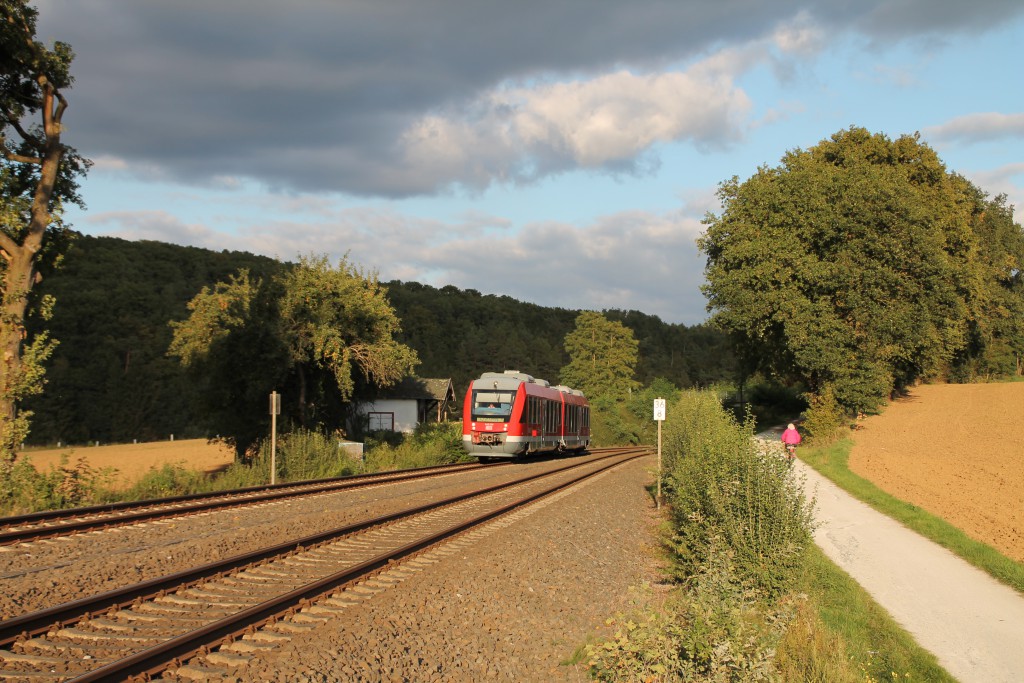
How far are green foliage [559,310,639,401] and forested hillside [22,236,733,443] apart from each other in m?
11.5

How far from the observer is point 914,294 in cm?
3566

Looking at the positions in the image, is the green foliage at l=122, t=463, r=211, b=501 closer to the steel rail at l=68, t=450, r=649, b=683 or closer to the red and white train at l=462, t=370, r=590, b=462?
the steel rail at l=68, t=450, r=649, b=683

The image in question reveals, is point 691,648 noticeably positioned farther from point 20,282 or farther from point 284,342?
point 284,342

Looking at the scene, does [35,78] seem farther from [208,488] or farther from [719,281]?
[719,281]

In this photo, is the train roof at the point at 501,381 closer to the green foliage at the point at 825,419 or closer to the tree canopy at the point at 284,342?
the tree canopy at the point at 284,342

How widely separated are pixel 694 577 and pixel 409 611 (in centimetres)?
317

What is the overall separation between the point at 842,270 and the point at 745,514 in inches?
1081

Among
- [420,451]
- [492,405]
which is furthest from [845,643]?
[420,451]

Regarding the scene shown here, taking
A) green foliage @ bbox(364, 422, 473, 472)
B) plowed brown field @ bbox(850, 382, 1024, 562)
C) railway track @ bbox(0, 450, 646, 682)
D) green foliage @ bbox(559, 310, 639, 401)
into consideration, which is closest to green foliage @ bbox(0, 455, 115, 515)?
railway track @ bbox(0, 450, 646, 682)

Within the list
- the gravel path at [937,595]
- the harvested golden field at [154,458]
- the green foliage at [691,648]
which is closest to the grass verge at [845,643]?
the gravel path at [937,595]

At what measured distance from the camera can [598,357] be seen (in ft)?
334

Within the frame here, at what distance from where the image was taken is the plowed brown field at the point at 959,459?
1695cm

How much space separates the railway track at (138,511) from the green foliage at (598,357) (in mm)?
80058

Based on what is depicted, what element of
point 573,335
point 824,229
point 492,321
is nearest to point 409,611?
point 824,229
